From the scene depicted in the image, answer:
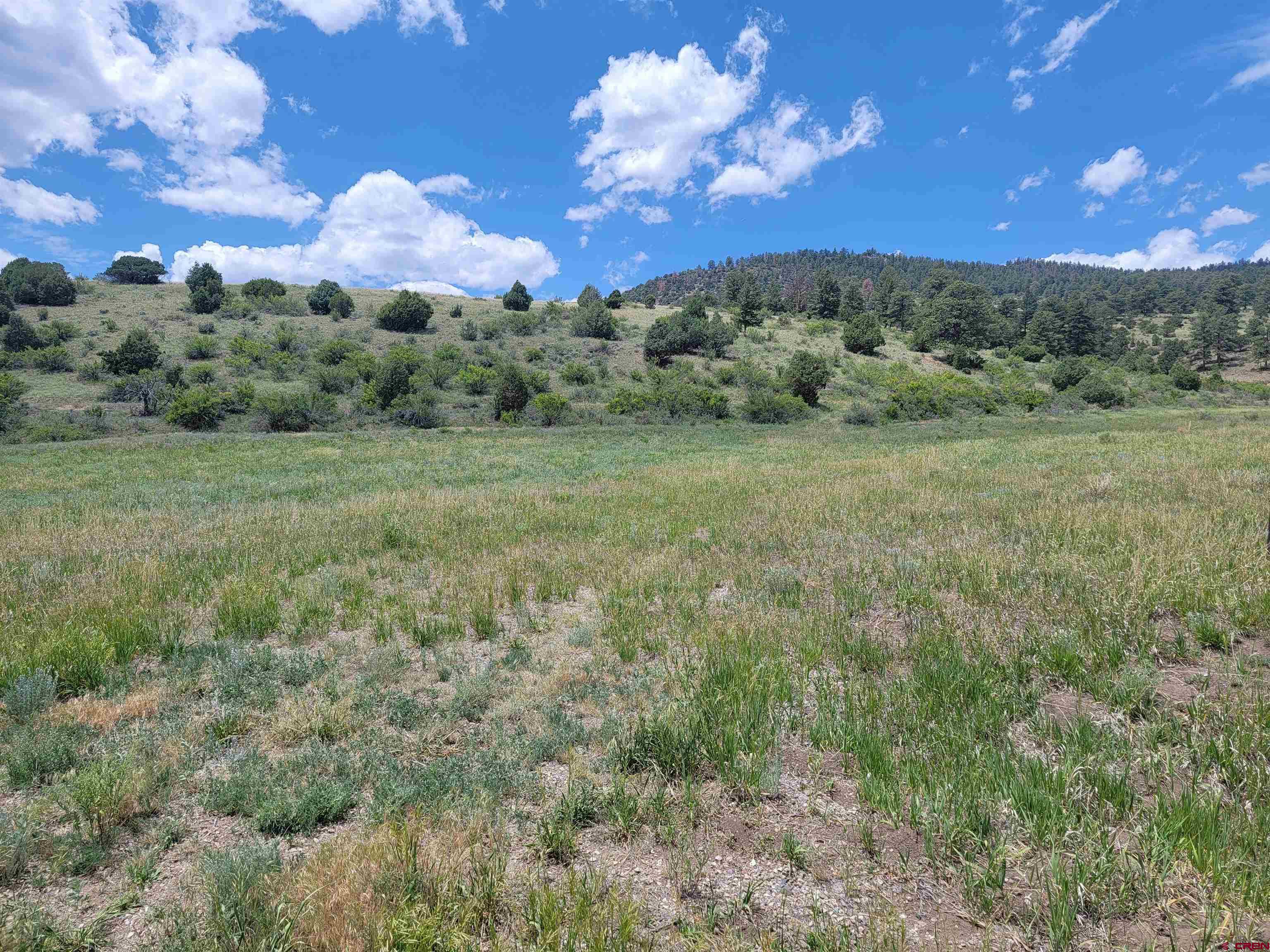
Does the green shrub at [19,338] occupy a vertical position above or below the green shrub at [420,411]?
above

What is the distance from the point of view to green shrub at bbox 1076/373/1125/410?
191 ft

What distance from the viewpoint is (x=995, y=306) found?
104 metres

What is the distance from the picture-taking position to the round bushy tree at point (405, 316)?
66438mm

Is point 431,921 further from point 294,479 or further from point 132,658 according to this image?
point 294,479

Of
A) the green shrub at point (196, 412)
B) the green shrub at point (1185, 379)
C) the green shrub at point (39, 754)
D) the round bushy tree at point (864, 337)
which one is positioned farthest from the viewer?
the round bushy tree at point (864, 337)

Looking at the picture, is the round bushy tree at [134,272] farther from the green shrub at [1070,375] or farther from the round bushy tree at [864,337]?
the green shrub at [1070,375]

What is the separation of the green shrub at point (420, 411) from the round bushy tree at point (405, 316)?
24.4m

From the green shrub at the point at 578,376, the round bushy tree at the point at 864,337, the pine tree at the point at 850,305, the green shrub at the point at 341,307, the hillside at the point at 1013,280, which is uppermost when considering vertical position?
the hillside at the point at 1013,280

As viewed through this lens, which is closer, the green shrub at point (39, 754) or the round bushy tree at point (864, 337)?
the green shrub at point (39, 754)

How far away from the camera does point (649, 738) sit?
14.1ft

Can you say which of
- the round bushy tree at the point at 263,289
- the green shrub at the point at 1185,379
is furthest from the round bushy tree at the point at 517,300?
the green shrub at the point at 1185,379

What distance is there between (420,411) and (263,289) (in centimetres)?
5093

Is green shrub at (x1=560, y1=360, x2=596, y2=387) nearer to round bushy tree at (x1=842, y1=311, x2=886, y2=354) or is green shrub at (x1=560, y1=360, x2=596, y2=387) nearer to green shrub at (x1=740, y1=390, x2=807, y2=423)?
green shrub at (x1=740, y1=390, x2=807, y2=423)

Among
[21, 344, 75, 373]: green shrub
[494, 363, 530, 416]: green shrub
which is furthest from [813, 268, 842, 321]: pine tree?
[21, 344, 75, 373]: green shrub
